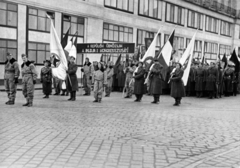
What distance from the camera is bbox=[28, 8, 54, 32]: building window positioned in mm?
26344

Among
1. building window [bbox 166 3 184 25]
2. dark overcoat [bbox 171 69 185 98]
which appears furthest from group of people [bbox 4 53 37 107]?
building window [bbox 166 3 184 25]

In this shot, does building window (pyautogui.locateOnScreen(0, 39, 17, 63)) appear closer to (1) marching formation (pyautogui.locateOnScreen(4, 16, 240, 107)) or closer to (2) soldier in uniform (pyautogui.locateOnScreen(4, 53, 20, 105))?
(1) marching formation (pyautogui.locateOnScreen(4, 16, 240, 107))

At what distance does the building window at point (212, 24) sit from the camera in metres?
52.0

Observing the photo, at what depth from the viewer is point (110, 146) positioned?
6.57m

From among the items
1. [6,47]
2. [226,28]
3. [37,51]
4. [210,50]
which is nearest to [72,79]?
[6,47]

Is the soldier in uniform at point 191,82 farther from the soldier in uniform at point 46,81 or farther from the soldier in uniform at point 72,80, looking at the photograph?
the soldier in uniform at point 46,81

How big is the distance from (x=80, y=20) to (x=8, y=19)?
7.89 meters

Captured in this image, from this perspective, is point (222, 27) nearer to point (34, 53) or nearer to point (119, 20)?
point (119, 20)

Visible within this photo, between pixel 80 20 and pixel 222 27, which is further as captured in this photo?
pixel 222 27

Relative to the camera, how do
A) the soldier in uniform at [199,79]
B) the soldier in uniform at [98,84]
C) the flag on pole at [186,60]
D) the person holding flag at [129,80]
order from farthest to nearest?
the soldier in uniform at [199,79]
the person holding flag at [129,80]
the flag on pole at [186,60]
the soldier in uniform at [98,84]

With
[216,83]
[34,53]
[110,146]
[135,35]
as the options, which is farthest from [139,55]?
[135,35]

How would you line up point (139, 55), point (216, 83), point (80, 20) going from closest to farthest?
point (216, 83)
point (139, 55)
point (80, 20)

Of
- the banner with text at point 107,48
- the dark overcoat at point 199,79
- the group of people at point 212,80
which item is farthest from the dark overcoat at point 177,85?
the dark overcoat at point 199,79

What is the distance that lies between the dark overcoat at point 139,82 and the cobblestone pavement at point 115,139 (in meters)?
→ 3.99
